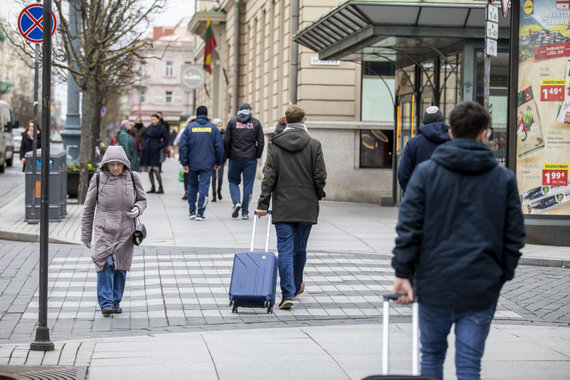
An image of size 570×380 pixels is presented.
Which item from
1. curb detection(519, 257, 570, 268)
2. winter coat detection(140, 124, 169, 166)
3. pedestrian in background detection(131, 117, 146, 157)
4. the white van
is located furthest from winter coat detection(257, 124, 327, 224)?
the white van

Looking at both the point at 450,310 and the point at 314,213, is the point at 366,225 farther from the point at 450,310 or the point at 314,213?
the point at 450,310

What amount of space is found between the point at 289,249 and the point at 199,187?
7817 mm

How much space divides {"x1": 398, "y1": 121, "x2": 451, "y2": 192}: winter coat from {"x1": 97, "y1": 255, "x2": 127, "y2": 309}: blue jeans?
112 inches

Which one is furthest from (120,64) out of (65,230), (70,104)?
(65,230)

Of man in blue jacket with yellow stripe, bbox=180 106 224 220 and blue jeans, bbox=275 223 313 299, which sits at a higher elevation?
man in blue jacket with yellow stripe, bbox=180 106 224 220

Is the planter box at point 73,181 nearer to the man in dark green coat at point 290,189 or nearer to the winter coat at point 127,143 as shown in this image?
the winter coat at point 127,143

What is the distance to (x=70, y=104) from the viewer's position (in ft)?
76.2

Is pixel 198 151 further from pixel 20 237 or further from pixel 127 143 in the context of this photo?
pixel 127 143

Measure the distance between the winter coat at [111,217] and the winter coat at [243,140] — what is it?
8.13m

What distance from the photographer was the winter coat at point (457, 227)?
4324 mm

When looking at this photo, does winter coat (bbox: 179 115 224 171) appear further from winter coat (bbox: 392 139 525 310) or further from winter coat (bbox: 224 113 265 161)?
winter coat (bbox: 392 139 525 310)

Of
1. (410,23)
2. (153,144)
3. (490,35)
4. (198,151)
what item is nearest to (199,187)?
(198,151)

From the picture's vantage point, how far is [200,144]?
16734 mm

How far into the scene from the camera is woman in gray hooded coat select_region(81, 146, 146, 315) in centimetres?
836
